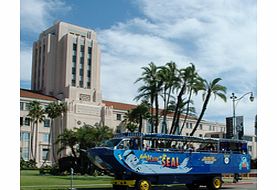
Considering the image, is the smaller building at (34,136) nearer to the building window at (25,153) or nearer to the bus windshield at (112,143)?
the building window at (25,153)

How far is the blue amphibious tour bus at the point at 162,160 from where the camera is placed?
769 inches

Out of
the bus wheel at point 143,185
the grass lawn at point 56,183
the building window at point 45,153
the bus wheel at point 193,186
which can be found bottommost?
the building window at point 45,153

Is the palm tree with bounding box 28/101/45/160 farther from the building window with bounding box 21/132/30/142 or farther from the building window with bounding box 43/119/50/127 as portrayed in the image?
the building window with bounding box 43/119/50/127

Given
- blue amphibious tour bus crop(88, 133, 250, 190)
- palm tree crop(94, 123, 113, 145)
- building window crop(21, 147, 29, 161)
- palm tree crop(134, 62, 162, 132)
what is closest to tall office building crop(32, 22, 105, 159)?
building window crop(21, 147, 29, 161)

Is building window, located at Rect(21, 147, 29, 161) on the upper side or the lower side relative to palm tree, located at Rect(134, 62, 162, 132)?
lower

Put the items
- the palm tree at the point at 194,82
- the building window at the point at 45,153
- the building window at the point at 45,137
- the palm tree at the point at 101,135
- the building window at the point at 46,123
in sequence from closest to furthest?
the palm tree at the point at 194,82 < the palm tree at the point at 101,135 < the building window at the point at 45,153 < the building window at the point at 45,137 < the building window at the point at 46,123

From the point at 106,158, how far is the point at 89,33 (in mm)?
72748

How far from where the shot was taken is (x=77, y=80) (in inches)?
3253

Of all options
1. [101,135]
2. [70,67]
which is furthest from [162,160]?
[70,67]

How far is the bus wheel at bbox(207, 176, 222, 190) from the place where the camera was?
22672 millimetres

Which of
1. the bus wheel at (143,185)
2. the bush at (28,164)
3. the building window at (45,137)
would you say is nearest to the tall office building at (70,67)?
the building window at (45,137)

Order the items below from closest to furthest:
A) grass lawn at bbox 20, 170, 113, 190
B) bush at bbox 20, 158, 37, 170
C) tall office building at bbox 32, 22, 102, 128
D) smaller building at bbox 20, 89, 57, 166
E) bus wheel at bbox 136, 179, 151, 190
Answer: bus wheel at bbox 136, 179, 151, 190
grass lawn at bbox 20, 170, 113, 190
bush at bbox 20, 158, 37, 170
smaller building at bbox 20, 89, 57, 166
tall office building at bbox 32, 22, 102, 128

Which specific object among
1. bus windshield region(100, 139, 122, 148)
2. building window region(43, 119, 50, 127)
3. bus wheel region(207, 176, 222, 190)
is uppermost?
building window region(43, 119, 50, 127)

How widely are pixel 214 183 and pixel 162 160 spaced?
13.5 ft
